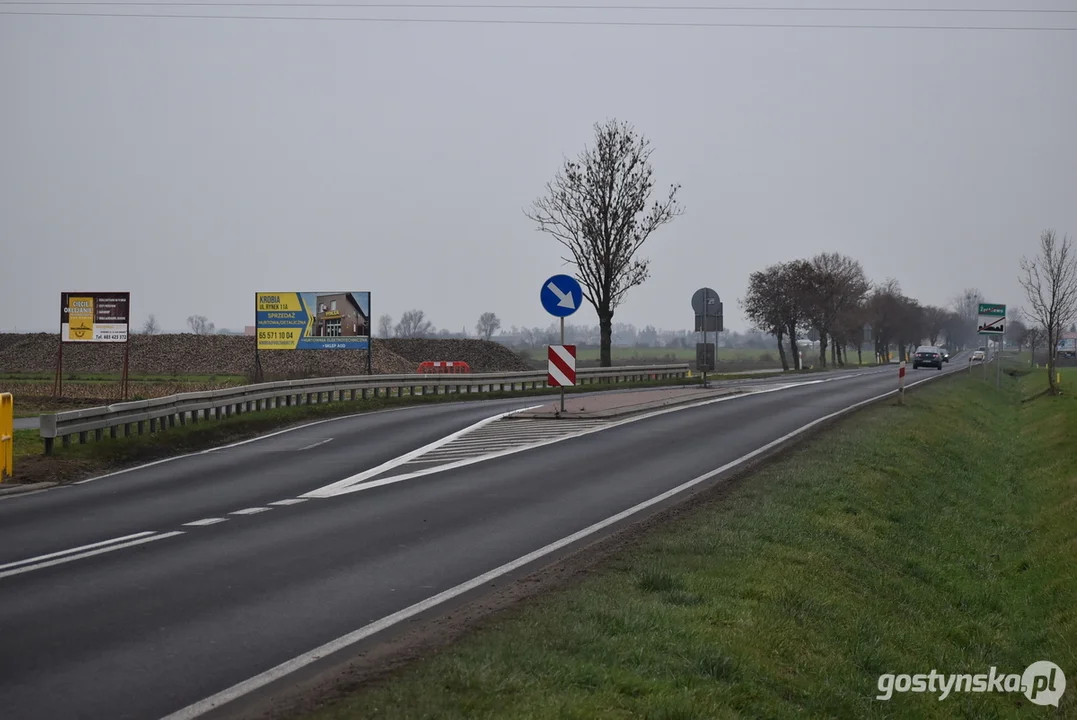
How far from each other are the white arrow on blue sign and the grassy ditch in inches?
252

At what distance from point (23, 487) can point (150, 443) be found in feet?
15.0

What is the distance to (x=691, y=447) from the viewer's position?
19.3 metres

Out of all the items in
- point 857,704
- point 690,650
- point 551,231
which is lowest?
point 857,704

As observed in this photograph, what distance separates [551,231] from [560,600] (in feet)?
150

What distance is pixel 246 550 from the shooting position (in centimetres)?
1002

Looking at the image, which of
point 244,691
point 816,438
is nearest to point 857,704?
point 244,691

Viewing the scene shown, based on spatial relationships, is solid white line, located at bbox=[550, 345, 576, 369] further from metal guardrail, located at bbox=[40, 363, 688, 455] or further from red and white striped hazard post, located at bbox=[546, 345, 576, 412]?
metal guardrail, located at bbox=[40, 363, 688, 455]

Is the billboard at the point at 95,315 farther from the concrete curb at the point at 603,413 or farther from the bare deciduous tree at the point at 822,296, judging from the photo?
the bare deciduous tree at the point at 822,296

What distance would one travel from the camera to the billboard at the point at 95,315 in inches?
1235

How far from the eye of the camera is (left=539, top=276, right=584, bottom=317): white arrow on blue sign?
23.3m

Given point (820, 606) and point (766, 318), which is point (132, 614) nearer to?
point (820, 606)

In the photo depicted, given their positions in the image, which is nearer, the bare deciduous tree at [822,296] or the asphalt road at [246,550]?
the asphalt road at [246,550]

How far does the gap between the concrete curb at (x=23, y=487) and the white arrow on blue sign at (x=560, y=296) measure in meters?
11.2

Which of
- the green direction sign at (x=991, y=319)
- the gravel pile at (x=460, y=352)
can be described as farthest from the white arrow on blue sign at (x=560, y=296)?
the gravel pile at (x=460, y=352)
